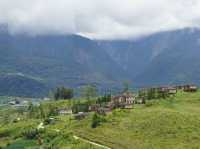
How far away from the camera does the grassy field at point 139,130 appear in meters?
147

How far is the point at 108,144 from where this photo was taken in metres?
149

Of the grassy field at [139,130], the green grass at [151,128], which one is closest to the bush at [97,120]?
the grassy field at [139,130]

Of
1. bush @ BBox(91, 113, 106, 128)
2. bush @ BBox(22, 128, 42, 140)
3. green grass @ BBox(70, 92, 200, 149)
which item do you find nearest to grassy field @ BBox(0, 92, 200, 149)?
green grass @ BBox(70, 92, 200, 149)

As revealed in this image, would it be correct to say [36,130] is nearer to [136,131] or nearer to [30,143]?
[30,143]

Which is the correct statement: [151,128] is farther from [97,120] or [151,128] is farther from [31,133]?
[31,133]

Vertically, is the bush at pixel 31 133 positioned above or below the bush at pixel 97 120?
below

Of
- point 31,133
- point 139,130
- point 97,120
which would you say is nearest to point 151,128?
point 139,130

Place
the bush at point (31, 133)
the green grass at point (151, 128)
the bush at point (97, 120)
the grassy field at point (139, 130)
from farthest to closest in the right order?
the bush at point (31, 133)
the bush at point (97, 120)
the grassy field at point (139, 130)
the green grass at point (151, 128)

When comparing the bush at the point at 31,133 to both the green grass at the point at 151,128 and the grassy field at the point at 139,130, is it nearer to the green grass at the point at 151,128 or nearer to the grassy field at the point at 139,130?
the grassy field at the point at 139,130

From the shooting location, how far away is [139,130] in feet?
522

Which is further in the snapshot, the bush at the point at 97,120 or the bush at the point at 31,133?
the bush at the point at 31,133

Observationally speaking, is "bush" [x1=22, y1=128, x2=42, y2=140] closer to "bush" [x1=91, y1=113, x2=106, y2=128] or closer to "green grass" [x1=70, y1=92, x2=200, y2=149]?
"green grass" [x1=70, y1=92, x2=200, y2=149]

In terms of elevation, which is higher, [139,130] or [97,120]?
[97,120]

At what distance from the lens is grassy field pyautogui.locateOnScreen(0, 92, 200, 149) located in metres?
147
